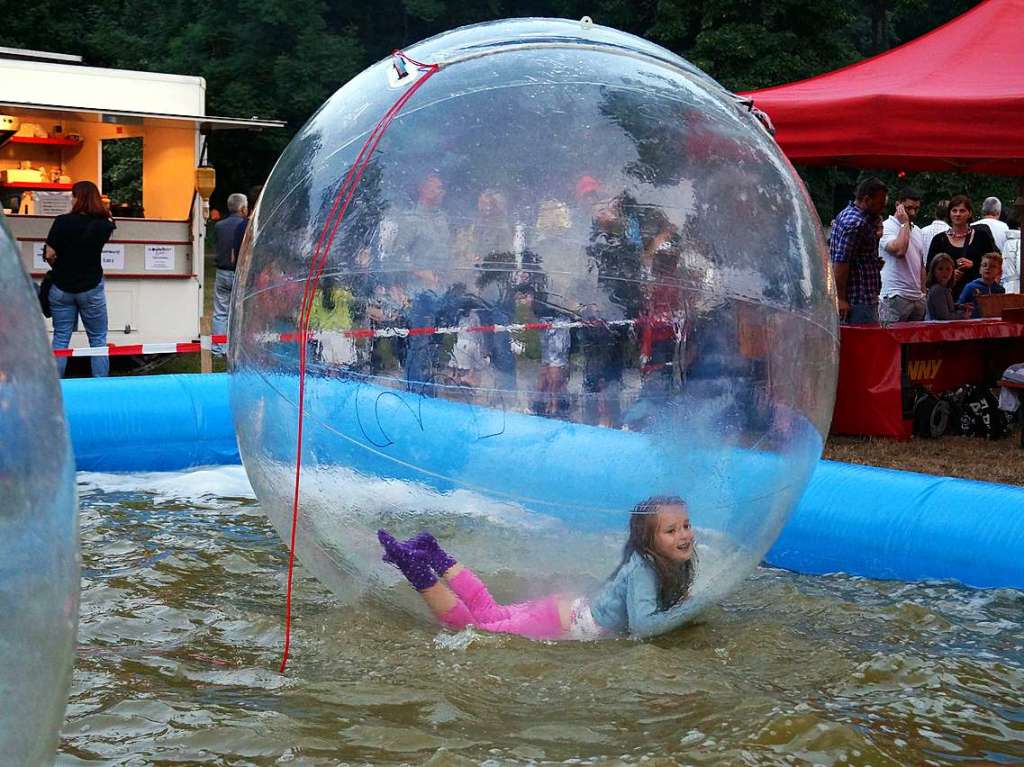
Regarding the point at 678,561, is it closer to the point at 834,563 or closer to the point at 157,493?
the point at 834,563

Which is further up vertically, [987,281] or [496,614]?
[987,281]

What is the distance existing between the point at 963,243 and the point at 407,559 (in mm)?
9541

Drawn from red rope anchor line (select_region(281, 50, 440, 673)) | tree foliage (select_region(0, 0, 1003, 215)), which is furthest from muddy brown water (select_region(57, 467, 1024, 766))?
tree foliage (select_region(0, 0, 1003, 215))

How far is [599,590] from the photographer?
394 centimetres

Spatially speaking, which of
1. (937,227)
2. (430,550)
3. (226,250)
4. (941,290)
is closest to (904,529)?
(430,550)

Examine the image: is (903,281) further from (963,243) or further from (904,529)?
→ (904,529)

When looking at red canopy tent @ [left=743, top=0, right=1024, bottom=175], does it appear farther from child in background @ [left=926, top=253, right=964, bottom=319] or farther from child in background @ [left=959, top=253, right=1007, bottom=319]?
child in background @ [left=959, top=253, right=1007, bottom=319]

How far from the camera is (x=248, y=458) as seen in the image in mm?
4266

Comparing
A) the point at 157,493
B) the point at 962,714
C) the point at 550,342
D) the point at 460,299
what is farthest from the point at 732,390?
the point at 157,493

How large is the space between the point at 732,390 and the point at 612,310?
45 cm

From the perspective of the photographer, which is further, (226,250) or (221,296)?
(221,296)

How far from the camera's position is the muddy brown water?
11.5 feet

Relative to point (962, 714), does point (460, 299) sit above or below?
above

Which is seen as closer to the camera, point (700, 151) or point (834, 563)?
point (700, 151)
